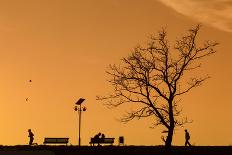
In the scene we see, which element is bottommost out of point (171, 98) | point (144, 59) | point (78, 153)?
point (78, 153)

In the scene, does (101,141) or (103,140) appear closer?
(101,141)

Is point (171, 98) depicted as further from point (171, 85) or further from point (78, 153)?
point (78, 153)

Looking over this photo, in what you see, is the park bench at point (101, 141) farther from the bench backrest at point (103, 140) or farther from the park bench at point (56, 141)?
the park bench at point (56, 141)

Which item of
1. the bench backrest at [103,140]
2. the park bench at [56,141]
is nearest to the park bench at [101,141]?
the bench backrest at [103,140]

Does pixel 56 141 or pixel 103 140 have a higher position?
pixel 103 140

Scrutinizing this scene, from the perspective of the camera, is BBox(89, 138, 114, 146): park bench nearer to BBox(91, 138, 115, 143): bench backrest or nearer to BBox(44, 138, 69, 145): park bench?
BBox(91, 138, 115, 143): bench backrest

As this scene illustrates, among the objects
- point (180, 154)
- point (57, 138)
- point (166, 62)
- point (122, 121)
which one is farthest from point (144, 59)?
point (57, 138)

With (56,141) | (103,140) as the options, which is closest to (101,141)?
(103,140)

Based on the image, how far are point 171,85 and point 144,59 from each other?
8.82 ft

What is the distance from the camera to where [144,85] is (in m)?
46.0

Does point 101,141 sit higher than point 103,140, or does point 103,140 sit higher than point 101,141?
point 103,140

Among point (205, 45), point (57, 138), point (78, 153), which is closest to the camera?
point (78, 153)

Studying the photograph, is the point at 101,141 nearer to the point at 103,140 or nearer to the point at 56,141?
the point at 103,140

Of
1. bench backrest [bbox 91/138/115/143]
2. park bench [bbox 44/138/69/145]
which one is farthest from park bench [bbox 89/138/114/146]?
park bench [bbox 44/138/69/145]
